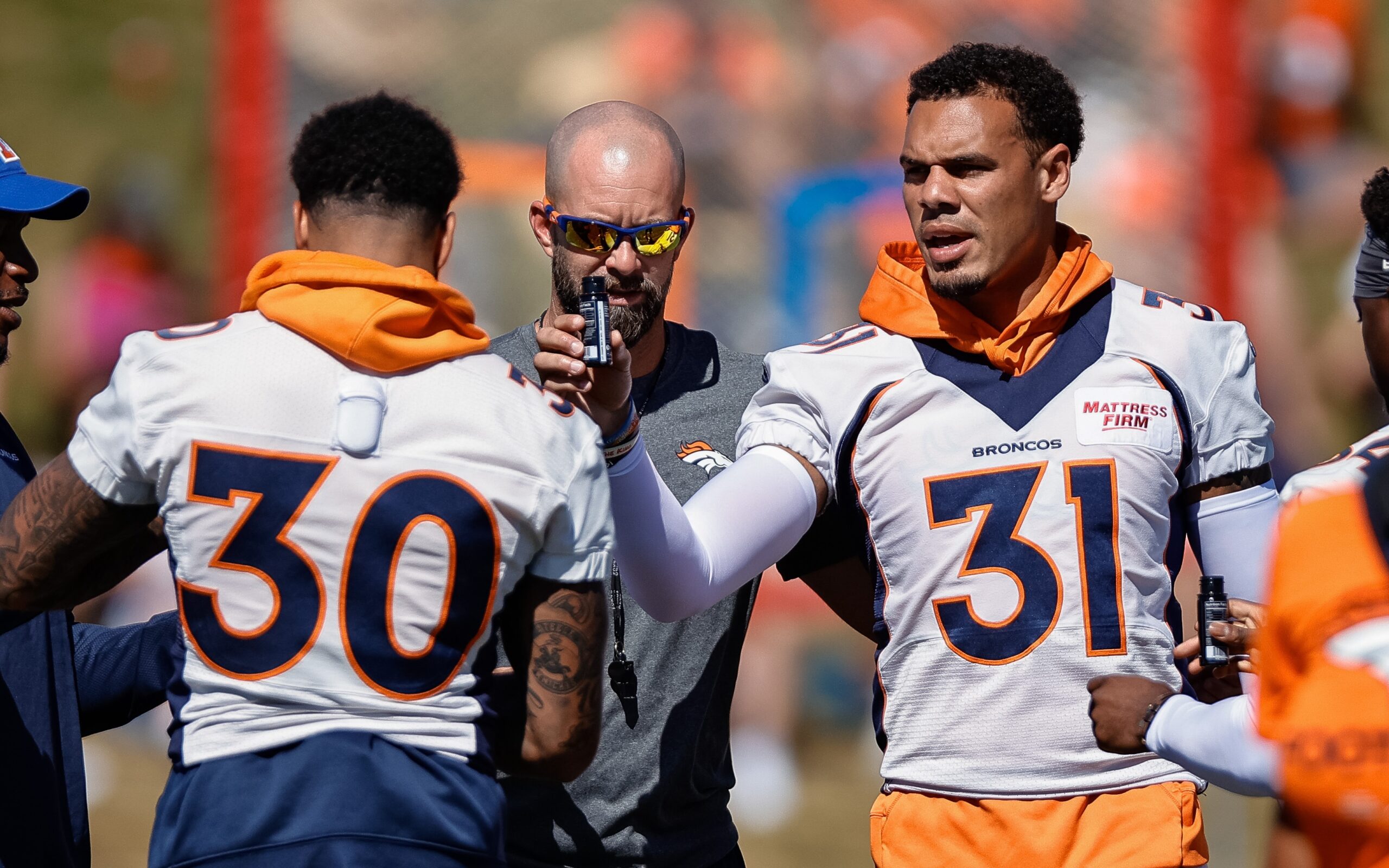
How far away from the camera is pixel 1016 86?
10.2 feet

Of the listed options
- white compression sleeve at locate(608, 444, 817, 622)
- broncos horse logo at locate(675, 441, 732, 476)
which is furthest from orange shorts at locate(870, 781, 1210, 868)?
broncos horse logo at locate(675, 441, 732, 476)

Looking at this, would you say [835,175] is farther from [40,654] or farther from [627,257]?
[40,654]

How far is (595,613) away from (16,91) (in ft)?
43.0

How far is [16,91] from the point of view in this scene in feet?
44.6

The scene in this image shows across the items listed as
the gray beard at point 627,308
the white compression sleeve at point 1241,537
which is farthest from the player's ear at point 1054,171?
the gray beard at point 627,308

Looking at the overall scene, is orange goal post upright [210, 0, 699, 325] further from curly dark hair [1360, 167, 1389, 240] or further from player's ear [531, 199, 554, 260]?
curly dark hair [1360, 167, 1389, 240]

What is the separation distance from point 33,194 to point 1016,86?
1.99m

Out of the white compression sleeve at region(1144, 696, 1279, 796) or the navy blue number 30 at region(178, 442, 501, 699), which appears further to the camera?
the navy blue number 30 at region(178, 442, 501, 699)

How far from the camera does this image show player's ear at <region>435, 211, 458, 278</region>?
8.46 feet

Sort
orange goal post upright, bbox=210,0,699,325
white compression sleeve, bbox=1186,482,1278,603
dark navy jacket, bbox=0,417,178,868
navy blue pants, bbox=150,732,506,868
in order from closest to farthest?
navy blue pants, bbox=150,732,506,868
dark navy jacket, bbox=0,417,178,868
white compression sleeve, bbox=1186,482,1278,603
orange goal post upright, bbox=210,0,699,325

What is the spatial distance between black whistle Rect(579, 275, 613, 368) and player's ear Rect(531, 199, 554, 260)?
0.77 metres

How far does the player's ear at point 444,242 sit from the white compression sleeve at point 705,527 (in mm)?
480

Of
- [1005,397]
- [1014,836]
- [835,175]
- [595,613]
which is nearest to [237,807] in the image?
[595,613]

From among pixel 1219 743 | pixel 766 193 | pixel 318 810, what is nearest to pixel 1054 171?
pixel 1219 743
